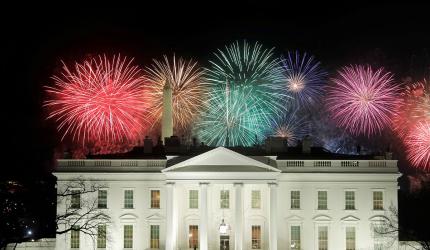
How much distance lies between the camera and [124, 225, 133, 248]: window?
76.0m

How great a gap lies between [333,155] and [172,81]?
51.6ft

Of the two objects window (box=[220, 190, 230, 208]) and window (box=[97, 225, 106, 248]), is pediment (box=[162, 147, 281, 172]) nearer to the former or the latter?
window (box=[220, 190, 230, 208])

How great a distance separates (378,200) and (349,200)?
7.11 feet

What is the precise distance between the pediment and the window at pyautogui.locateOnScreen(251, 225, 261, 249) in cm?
505

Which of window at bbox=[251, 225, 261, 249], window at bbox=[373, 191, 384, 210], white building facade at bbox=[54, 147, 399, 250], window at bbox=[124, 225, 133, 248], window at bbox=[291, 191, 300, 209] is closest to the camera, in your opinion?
white building facade at bbox=[54, 147, 399, 250]

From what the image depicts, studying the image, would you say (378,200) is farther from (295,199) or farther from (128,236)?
(128,236)

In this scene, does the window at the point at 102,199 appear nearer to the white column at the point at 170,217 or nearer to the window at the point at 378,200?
the white column at the point at 170,217

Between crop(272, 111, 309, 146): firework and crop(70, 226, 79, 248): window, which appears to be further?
crop(272, 111, 309, 146): firework

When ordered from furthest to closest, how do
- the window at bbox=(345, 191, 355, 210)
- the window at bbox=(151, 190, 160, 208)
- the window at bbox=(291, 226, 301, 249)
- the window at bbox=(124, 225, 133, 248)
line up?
1. the window at bbox=(151, 190, 160, 208)
2. the window at bbox=(124, 225, 133, 248)
3. the window at bbox=(345, 191, 355, 210)
4. the window at bbox=(291, 226, 301, 249)

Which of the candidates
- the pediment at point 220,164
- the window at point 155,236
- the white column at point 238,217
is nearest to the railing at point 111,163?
the pediment at point 220,164

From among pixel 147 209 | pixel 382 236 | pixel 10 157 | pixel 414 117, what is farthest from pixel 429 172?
pixel 10 157

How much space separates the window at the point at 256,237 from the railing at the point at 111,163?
8.48 metres

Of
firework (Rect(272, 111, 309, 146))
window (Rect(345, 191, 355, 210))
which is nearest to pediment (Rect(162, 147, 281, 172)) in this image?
window (Rect(345, 191, 355, 210))

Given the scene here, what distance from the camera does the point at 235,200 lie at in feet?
244
